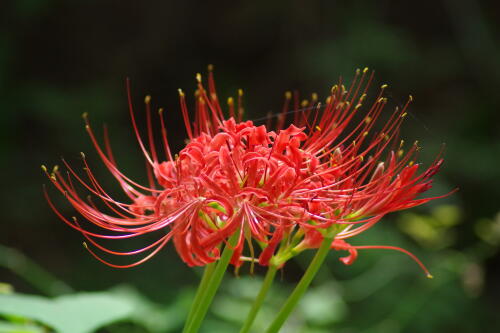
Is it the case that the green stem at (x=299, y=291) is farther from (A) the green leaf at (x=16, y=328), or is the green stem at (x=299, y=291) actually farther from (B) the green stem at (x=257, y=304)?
(A) the green leaf at (x=16, y=328)

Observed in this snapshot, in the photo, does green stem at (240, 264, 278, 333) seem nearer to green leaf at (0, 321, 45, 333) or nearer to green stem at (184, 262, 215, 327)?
green stem at (184, 262, 215, 327)

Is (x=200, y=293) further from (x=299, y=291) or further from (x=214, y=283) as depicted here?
(x=299, y=291)

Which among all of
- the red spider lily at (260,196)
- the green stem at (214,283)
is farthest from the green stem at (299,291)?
the green stem at (214,283)

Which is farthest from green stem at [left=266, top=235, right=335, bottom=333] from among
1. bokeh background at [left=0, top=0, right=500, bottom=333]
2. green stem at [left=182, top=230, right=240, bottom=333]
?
bokeh background at [left=0, top=0, right=500, bottom=333]

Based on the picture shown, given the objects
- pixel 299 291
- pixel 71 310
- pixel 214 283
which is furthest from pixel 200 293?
pixel 71 310

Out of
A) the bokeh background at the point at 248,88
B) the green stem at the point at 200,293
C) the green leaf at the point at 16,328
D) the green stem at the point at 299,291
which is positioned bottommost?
the green stem at the point at 299,291

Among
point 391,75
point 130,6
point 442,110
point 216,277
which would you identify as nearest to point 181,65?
point 130,6

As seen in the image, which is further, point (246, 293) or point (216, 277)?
point (246, 293)

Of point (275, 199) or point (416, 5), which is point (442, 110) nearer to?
point (416, 5)
